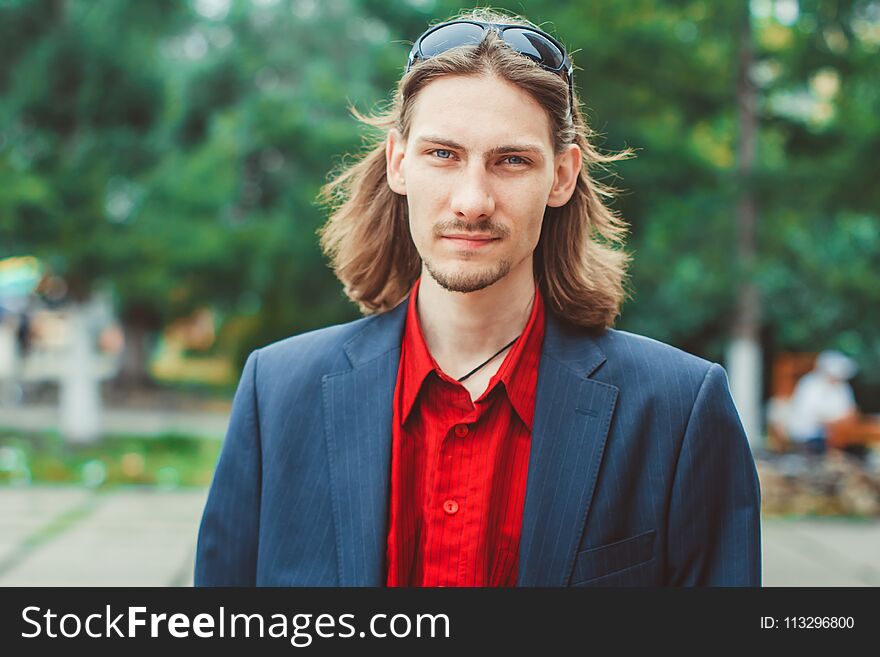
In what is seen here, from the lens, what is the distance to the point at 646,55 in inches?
429

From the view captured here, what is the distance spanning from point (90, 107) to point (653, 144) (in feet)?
20.8

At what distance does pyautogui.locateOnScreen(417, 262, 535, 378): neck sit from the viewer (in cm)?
211

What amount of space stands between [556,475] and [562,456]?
0.14ft

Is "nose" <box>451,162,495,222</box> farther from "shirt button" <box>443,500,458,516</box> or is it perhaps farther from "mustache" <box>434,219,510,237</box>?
"shirt button" <box>443,500,458,516</box>

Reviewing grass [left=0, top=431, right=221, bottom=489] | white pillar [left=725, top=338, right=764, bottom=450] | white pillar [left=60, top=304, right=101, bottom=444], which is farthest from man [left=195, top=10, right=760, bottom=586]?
white pillar [left=60, top=304, right=101, bottom=444]

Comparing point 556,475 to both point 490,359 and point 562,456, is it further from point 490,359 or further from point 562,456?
point 490,359

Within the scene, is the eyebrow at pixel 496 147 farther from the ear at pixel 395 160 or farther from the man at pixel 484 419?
the ear at pixel 395 160

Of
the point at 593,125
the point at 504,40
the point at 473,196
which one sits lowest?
the point at 473,196

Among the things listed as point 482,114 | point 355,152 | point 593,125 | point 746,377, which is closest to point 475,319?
point 482,114

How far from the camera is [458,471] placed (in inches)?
79.0

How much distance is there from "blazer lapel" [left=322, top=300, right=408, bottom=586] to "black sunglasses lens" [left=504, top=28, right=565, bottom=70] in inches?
24.3

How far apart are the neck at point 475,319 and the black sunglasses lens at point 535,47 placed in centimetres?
42

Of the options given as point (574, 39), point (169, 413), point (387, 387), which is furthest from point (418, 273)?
point (169, 413)

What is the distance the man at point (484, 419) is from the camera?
6.34ft
